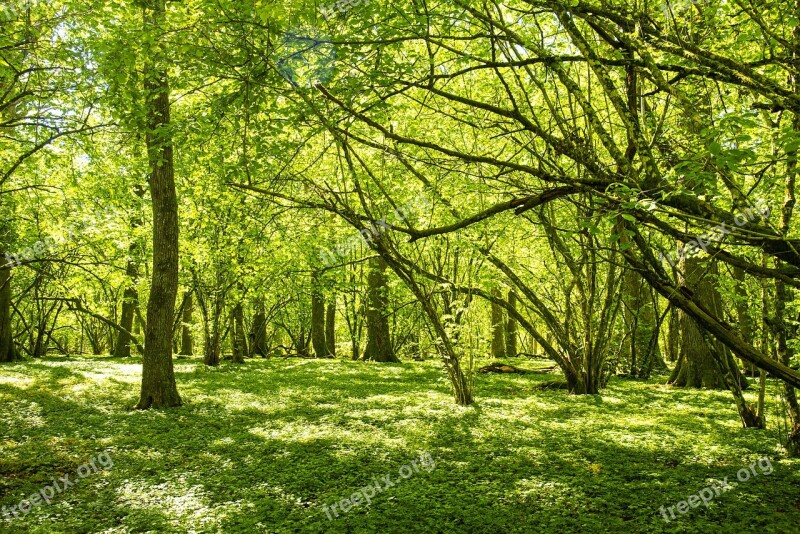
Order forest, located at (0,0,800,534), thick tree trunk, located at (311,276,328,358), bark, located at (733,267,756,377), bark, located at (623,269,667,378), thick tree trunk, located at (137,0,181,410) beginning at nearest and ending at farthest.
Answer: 1. forest, located at (0,0,800,534)
2. bark, located at (733,267,756,377)
3. thick tree trunk, located at (137,0,181,410)
4. bark, located at (623,269,667,378)
5. thick tree trunk, located at (311,276,328,358)

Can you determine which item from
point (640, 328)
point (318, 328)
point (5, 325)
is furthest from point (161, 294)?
point (640, 328)

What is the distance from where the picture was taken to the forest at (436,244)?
17.4 ft

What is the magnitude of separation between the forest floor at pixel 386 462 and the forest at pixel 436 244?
66 mm

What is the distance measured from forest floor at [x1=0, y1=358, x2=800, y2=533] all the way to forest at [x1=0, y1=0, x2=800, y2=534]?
0.22 ft

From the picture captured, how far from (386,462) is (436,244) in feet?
20.8

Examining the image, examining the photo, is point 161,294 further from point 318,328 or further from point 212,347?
point 318,328

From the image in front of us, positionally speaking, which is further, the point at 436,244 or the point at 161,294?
the point at 436,244

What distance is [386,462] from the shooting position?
26.3ft

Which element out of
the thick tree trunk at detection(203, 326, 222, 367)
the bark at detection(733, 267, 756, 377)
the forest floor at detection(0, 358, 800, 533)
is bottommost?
the forest floor at detection(0, 358, 800, 533)

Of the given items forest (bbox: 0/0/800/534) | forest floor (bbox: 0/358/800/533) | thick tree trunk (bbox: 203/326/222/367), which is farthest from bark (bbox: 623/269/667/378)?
thick tree trunk (bbox: 203/326/222/367)

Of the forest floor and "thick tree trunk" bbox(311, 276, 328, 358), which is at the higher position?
"thick tree trunk" bbox(311, 276, 328, 358)

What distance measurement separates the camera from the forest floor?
5867 millimetres

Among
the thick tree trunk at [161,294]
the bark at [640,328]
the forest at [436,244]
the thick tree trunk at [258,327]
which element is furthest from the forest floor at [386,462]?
the thick tree trunk at [258,327]

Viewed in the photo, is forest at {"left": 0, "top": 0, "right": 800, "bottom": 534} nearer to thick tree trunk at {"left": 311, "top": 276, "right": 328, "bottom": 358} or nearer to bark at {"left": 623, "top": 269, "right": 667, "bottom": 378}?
bark at {"left": 623, "top": 269, "right": 667, "bottom": 378}
